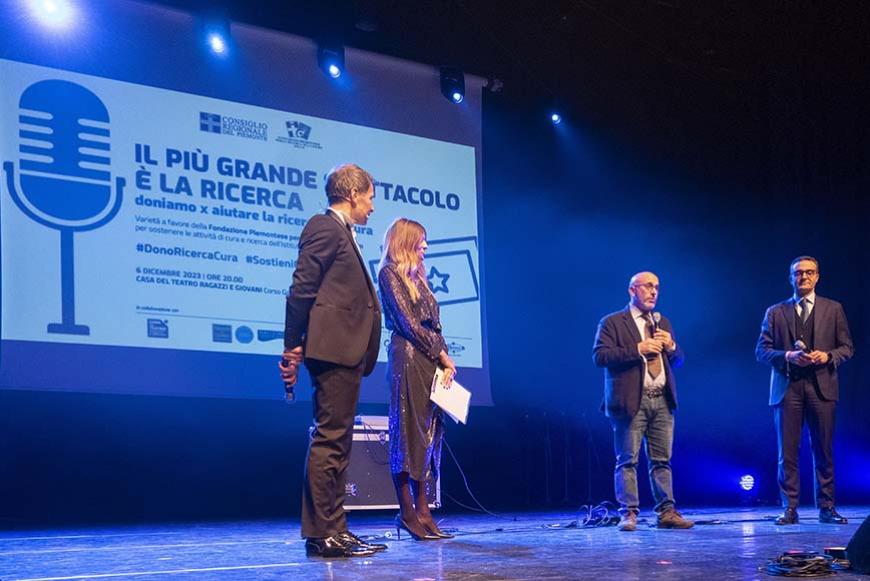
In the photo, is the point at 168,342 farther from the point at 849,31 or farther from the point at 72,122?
the point at 849,31

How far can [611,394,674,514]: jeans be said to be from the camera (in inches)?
199

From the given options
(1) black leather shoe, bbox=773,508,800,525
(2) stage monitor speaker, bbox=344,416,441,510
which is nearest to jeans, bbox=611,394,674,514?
(1) black leather shoe, bbox=773,508,800,525

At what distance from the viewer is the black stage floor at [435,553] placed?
308cm

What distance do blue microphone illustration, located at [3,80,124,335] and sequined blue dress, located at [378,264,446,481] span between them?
2.05 m

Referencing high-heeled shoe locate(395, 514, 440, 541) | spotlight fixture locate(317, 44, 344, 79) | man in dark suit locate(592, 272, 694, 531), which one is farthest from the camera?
spotlight fixture locate(317, 44, 344, 79)

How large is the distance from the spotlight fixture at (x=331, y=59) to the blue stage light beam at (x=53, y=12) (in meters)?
1.64

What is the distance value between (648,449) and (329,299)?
237 centimetres

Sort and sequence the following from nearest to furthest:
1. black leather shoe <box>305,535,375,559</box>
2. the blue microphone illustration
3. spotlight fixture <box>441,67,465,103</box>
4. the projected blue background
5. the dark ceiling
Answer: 1. black leather shoe <box>305,535,375,559</box>
2. the blue microphone illustration
3. spotlight fixture <box>441,67,465,103</box>
4. the dark ceiling
5. the projected blue background

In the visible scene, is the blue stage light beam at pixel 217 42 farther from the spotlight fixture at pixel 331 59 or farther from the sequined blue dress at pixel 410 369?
the sequined blue dress at pixel 410 369

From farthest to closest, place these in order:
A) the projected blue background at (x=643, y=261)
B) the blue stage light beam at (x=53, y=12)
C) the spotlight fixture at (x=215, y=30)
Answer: the projected blue background at (x=643, y=261), the spotlight fixture at (x=215, y=30), the blue stage light beam at (x=53, y=12)

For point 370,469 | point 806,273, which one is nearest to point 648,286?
point 806,273

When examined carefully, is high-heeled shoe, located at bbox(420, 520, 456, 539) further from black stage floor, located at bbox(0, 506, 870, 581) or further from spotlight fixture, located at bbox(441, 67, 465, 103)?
spotlight fixture, located at bbox(441, 67, 465, 103)

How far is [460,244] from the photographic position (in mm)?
6922

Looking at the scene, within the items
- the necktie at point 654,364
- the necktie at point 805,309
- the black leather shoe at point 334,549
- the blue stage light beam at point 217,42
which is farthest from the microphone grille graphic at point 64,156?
the necktie at point 805,309
